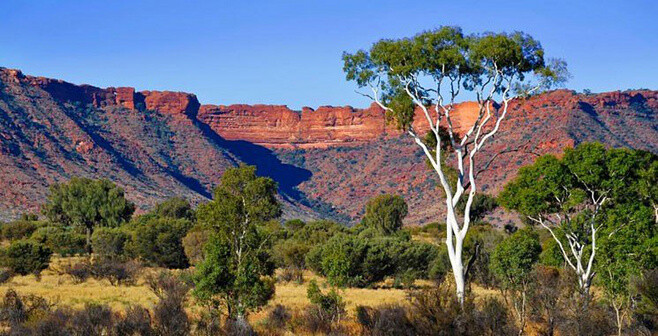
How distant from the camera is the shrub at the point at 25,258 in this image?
4034 centimetres

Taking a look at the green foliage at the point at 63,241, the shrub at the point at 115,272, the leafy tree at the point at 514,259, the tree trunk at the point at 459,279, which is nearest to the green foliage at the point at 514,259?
the leafy tree at the point at 514,259

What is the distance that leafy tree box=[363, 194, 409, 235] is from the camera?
70.6m

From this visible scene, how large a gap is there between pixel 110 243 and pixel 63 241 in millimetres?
4953

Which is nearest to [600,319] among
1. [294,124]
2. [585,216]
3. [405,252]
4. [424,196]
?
[585,216]

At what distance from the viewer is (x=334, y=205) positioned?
418ft

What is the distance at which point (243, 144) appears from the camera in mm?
171125

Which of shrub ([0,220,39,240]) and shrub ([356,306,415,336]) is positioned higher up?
shrub ([356,306,415,336])

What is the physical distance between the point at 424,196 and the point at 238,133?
81.6 meters

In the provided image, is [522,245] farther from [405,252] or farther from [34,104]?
[34,104]

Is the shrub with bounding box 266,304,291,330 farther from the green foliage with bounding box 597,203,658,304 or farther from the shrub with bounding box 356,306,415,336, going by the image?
Answer: the green foliage with bounding box 597,203,658,304

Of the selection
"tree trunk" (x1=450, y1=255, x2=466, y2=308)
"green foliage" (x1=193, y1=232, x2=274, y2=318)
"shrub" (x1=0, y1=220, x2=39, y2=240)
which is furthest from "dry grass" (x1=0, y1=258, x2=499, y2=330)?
"shrub" (x1=0, y1=220, x2=39, y2=240)

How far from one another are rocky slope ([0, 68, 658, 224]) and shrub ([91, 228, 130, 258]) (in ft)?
120

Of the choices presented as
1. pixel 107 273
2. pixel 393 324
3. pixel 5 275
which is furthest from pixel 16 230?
pixel 393 324

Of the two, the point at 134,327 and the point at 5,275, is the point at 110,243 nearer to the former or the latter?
the point at 5,275
